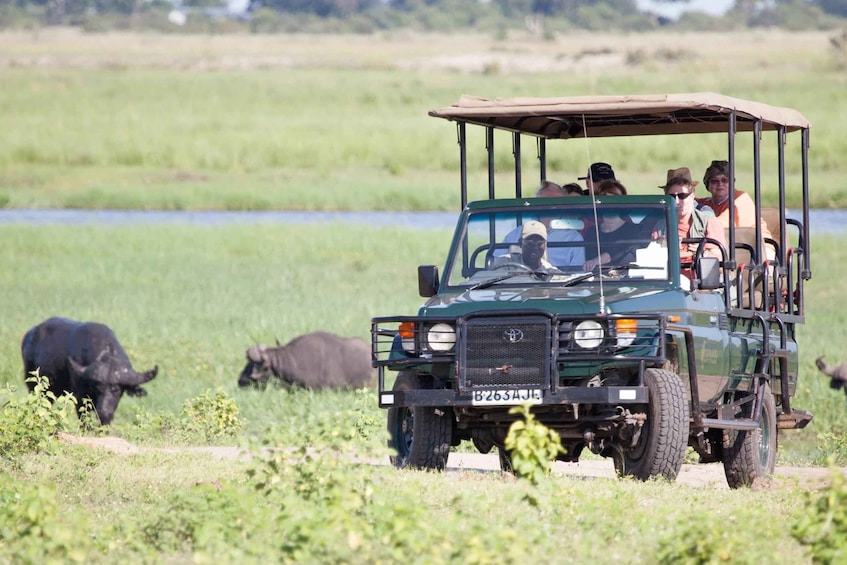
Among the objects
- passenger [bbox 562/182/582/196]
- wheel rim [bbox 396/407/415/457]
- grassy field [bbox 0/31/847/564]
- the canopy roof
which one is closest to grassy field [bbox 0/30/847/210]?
grassy field [bbox 0/31/847/564]

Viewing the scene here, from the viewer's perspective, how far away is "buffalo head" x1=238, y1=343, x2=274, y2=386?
1634 cm

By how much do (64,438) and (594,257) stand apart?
4046 mm

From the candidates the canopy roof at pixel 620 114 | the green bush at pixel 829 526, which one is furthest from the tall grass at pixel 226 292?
the green bush at pixel 829 526

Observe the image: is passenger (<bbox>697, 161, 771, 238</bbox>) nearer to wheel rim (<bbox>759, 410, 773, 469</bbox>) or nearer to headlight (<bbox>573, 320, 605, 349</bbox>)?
wheel rim (<bbox>759, 410, 773, 469</bbox>)

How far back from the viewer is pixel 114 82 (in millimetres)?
50062

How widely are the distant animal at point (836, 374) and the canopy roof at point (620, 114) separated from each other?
4553 mm

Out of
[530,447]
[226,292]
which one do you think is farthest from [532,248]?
[226,292]

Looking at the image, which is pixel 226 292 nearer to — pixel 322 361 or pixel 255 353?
pixel 322 361

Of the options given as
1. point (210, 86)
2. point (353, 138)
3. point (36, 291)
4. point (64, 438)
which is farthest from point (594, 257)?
point (210, 86)

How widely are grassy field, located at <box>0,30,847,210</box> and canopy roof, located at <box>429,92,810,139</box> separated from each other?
14907 millimetres

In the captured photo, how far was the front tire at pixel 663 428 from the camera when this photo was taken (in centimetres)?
837

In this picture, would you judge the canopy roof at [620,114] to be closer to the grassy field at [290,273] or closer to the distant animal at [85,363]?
the grassy field at [290,273]

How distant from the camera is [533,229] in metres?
9.41

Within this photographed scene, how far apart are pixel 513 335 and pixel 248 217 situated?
25590 mm
